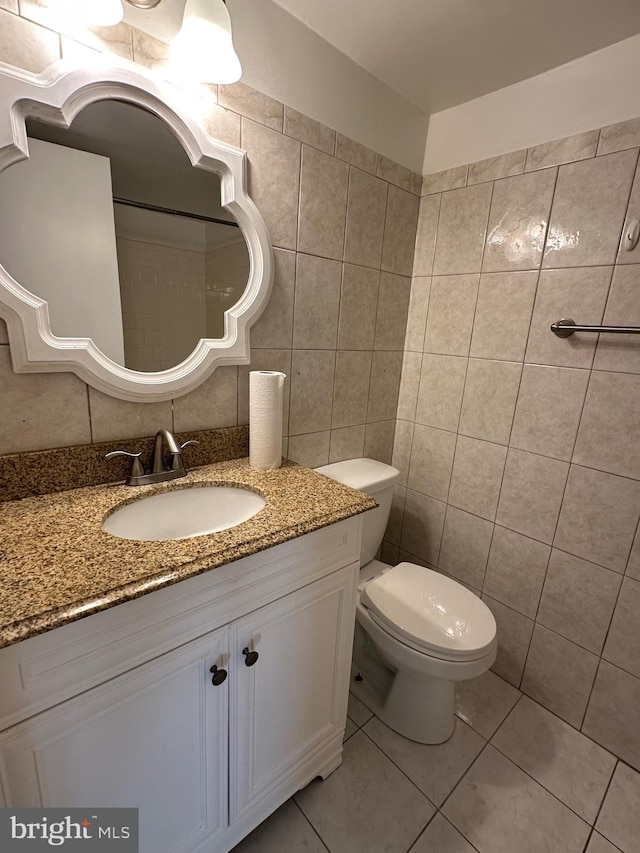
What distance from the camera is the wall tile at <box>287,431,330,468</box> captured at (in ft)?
4.68

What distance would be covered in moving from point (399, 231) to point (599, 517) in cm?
128

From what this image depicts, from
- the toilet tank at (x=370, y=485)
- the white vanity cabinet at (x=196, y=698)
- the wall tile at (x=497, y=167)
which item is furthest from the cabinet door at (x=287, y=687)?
the wall tile at (x=497, y=167)

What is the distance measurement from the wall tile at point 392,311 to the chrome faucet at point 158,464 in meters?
0.92

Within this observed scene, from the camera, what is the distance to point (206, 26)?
85 centimetres

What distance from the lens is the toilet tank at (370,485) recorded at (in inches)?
55.9

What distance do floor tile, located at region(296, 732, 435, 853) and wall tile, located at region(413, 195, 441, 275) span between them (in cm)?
179

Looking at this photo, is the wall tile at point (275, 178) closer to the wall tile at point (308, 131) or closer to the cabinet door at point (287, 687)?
the wall tile at point (308, 131)

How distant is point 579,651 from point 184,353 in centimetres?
166

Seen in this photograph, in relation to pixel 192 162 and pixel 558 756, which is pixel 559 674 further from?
pixel 192 162

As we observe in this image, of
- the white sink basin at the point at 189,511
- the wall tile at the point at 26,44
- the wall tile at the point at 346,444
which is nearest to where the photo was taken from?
the wall tile at the point at 26,44

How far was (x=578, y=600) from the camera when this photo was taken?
1.35 m

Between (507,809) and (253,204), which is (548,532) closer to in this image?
(507,809)

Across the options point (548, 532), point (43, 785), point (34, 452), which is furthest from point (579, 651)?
point (34, 452)

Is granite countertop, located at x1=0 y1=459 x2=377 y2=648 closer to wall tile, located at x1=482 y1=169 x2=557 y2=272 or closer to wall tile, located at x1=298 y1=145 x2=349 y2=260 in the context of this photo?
wall tile, located at x1=298 y1=145 x2=349 y2=260
